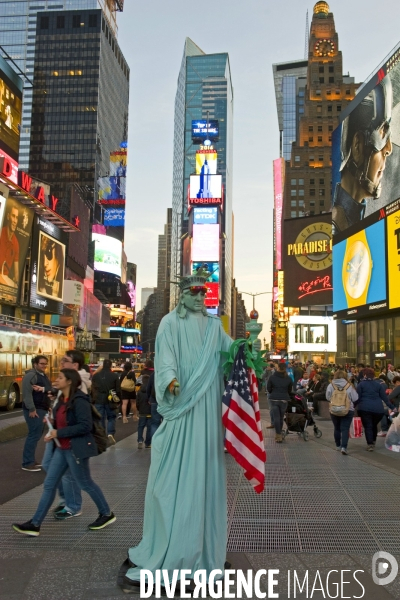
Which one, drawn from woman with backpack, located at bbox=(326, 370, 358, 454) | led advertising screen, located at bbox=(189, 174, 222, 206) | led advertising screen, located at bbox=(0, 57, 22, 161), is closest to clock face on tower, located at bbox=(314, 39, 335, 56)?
led advertising screen, located at bbox=(189, 174, 222, 206)

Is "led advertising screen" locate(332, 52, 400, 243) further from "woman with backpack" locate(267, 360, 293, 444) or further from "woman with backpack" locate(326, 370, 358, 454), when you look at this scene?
"woman with backpack" locate(326, 370, 358, 454)

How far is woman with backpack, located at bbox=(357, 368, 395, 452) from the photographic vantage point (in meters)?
11.4

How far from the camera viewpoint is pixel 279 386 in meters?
12.7

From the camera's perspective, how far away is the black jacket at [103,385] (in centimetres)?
1160

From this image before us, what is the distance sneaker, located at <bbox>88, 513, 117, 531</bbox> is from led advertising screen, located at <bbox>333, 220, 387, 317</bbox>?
35401 mm

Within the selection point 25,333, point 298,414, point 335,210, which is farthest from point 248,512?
point 335,210

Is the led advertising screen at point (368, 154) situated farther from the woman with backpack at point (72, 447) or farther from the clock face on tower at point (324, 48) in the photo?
the clock face on tower at point (324, 48)

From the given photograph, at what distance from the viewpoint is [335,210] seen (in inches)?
1981

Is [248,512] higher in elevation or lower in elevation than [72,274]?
lower

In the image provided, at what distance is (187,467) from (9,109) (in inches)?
1580

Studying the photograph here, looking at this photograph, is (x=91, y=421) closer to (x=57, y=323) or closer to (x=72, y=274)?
(x=57, y=323)

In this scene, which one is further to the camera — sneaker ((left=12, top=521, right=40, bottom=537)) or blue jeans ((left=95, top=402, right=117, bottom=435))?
blue jeans ((left=95, top=402, right=117, bottom=435))

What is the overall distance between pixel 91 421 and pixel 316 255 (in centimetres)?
5460

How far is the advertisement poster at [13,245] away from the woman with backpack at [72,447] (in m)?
31.9
